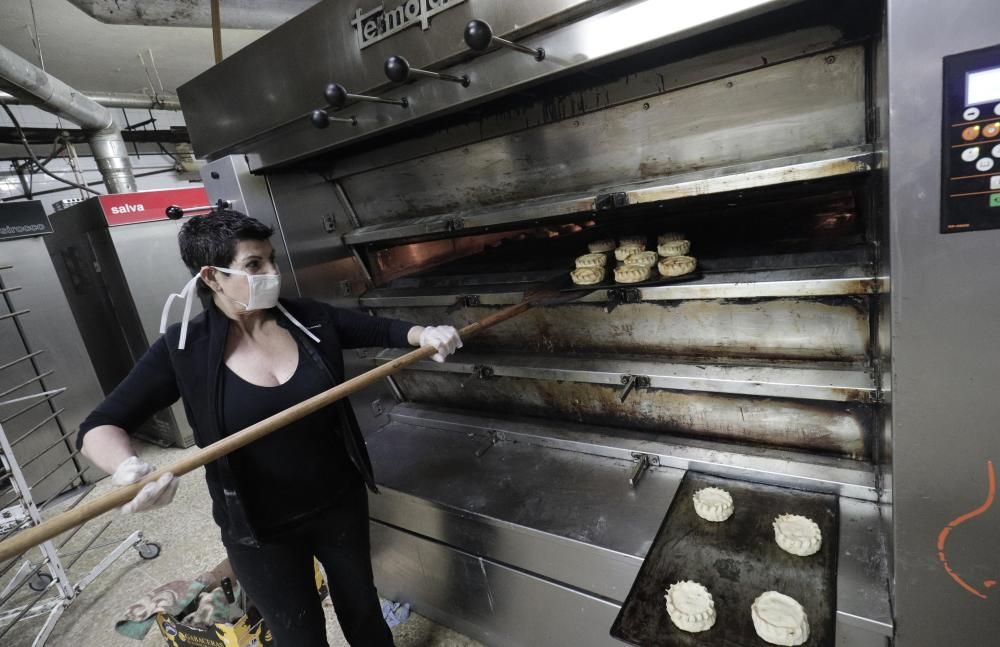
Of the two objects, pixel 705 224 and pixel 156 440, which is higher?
pixel 705 224

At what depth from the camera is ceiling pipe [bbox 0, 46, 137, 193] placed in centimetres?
360

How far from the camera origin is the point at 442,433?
2627 millimetres

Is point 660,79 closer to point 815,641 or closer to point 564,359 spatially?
point 564,359

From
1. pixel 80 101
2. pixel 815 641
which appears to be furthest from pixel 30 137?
pixel 815 641

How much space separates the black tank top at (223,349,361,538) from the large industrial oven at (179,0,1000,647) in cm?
61

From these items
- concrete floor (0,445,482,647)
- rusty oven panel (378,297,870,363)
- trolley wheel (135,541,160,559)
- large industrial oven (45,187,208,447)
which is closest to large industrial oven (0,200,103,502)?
large industrial oven (45,187,208,447)

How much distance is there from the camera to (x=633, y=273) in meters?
1.78

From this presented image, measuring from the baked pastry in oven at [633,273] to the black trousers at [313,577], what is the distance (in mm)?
1340

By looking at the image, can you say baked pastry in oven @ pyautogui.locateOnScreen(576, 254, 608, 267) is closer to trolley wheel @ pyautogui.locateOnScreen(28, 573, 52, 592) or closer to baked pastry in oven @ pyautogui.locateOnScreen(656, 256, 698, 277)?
baked pastry in oven @ pyautogui.locateOnScreen(656, 256, 698, 277)

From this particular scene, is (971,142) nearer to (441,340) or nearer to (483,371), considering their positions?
(441,340)

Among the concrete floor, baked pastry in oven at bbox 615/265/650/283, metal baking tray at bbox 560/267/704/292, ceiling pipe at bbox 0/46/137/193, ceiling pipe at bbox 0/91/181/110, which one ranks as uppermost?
ceiling pipe at bbox 0/91/181/110

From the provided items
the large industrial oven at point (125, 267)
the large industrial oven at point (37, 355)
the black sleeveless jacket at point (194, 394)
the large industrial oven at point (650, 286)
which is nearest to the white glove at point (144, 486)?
the black sleeveless jacket at point (194, 394)

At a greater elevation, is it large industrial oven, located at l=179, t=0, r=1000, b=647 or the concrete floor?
large industrial oven, located at l=179, t=0, r=1000, b=647

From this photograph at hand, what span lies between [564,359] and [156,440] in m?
5.73
